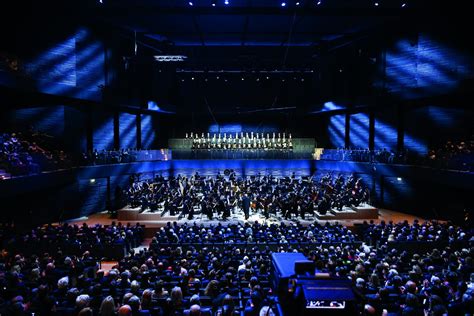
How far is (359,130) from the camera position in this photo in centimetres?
3070

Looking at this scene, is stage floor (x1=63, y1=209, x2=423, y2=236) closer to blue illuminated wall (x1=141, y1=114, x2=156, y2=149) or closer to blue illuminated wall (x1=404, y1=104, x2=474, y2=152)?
blue illuminated wall (x1=404, y1=104, x2=474, y2=152)

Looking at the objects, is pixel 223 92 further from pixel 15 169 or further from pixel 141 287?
pixel 141 287

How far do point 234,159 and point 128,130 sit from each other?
10.1m

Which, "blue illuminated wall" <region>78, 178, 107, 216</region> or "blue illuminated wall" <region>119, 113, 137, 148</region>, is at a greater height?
"blue illuminated wall" <region>119, 113, 137, 148</region>

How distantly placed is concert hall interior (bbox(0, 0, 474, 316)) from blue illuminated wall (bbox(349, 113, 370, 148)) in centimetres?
15

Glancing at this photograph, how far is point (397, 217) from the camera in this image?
2327cm

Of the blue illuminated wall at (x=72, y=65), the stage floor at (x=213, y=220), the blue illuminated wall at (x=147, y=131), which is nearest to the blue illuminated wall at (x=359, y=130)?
the stage floor at (x=213, y=220)

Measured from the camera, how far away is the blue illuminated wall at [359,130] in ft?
98.5

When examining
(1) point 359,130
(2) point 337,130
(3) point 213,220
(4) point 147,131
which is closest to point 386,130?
(1) point 359,130

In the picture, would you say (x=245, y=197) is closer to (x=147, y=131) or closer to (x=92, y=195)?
(x=92, y=195)

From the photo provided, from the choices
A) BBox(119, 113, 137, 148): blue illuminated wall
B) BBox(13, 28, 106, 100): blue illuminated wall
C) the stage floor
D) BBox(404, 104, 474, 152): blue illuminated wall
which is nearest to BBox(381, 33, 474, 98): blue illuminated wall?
BBox(404, 104, 474, 152): blue illuminated wall

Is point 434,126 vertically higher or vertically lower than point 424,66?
lower

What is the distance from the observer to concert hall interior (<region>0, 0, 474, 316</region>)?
28.5 ft

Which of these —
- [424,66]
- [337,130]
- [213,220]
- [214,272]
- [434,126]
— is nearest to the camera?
[214,272]
